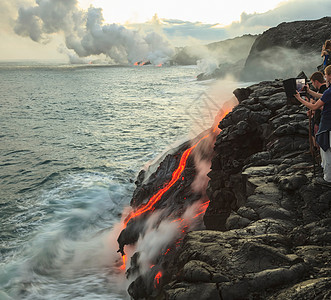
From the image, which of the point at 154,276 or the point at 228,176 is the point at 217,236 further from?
the point at 228,176

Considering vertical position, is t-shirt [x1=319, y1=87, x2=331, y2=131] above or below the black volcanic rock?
below

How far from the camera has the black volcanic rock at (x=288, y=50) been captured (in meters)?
52.4

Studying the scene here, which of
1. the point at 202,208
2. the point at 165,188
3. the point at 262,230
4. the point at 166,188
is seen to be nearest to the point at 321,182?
the point at 262,230

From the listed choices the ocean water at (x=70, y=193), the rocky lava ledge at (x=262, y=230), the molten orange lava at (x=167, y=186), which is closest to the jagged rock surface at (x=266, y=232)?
the rocky lava ledge at (x=262, y=230)

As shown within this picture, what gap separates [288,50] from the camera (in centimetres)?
Answer: 5916

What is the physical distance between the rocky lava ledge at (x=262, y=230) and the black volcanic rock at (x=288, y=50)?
143ft

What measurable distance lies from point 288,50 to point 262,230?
62.8 m

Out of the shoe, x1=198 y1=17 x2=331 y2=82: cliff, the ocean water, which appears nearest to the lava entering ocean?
the ocean water

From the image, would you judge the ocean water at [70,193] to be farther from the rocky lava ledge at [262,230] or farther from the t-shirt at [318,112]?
the t-shirt at [318,112]

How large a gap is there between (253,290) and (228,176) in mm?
6711

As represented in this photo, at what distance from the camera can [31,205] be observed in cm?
1750

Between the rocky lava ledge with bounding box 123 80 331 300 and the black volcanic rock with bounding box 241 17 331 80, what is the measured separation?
143ft

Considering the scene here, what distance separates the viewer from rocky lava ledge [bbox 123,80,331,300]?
451 centimetres

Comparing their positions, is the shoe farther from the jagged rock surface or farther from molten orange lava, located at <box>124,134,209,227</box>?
molten orange lava, located at <box>124,134,209,227</box>
